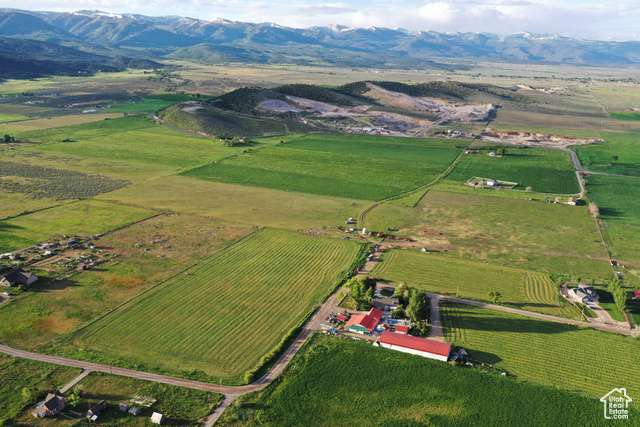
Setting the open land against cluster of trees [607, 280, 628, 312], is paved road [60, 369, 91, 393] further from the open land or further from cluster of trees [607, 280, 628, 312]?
cluster of trees [607, 280, 628, 312]

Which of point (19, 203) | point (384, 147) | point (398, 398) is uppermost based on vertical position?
point (384, 147)

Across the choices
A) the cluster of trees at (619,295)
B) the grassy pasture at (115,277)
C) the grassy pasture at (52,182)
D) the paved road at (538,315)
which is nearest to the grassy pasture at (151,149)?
the grassy pasture at (52,182)

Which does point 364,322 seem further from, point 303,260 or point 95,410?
point 95,410

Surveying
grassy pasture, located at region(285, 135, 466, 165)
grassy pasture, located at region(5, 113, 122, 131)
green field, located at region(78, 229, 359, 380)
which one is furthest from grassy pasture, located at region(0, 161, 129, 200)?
grassy pasture, located at region(285, 135, 466, 165)

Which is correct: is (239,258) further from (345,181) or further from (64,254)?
(345,181)

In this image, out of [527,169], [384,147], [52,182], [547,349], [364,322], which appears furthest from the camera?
[384,147]

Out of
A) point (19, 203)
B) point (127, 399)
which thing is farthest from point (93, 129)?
point (127, 399)

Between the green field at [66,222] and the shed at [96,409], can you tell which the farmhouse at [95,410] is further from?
the green field at [66,222]
